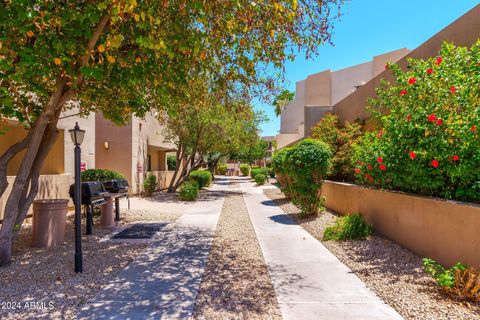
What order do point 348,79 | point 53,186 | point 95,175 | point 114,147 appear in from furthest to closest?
point 348,79
point 114,147
point 95,175
point 53,186

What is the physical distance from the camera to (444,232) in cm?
484

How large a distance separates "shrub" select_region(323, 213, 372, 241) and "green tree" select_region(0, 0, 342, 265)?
3.65m

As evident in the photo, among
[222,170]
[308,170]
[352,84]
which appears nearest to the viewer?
[308,170]

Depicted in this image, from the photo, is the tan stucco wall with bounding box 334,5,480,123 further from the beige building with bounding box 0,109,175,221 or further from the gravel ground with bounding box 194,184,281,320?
the beige building with bounding box 0,109,175,221

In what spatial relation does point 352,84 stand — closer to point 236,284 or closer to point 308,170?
point 308,170

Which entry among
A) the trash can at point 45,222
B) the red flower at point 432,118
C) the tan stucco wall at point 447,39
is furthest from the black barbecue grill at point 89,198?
the tan stucco wall at point 447,39

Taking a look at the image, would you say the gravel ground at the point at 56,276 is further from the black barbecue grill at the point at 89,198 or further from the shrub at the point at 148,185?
Answer: the shrub at the point at 148,185

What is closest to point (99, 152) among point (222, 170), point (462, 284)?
point (462, 284)

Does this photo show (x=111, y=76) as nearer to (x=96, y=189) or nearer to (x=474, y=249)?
(x=96, y=189)

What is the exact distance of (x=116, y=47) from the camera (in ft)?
14.2

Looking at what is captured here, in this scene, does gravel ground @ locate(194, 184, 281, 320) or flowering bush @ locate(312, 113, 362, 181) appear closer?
gravel ground @ locate(194, 184, 281, 320)

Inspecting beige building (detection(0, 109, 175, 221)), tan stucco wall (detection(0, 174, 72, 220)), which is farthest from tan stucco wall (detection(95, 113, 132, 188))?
tan stucco wall (detection(0, 174, 72, 220))

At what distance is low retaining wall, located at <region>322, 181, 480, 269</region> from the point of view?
14.2ft

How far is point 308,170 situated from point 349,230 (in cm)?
268
